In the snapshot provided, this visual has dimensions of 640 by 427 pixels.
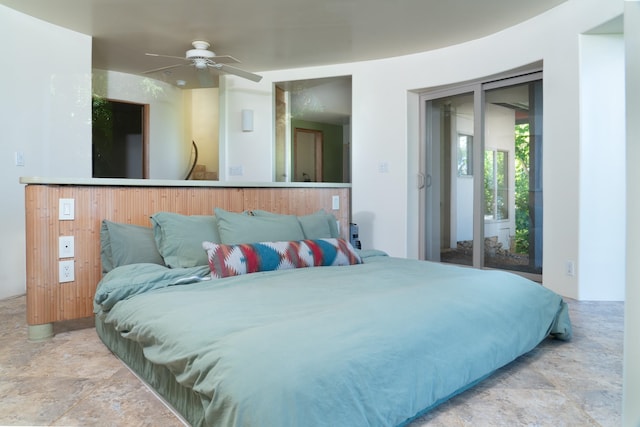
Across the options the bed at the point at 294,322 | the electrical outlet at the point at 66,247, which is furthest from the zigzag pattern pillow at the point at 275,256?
the electrical outlet at the point at 66,247

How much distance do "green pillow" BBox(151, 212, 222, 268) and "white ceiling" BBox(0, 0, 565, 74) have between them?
200 cm

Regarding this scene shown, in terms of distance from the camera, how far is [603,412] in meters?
1.52

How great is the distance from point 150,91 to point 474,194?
442cm

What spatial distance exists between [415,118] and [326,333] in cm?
392

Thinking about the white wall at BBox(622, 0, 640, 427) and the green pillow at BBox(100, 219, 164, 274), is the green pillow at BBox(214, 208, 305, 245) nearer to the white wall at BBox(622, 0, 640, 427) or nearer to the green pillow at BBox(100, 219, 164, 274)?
the green pillow at BBox(100, 219, 164, 274)

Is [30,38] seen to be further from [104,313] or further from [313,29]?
[104,313]

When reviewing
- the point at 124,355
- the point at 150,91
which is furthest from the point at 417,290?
the point at 150,91

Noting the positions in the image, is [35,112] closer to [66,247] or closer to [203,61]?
[203,61]

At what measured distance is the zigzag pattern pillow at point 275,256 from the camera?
85.7 inches

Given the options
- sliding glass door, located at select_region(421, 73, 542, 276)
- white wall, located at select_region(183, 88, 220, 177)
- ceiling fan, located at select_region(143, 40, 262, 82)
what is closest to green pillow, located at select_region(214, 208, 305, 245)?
ceiling fan, located at select_region(143, 40, 262, 82)

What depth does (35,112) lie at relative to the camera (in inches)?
151

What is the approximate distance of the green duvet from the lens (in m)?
1.09

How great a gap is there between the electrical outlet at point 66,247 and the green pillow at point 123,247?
0.16 metres

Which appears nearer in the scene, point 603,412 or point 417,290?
point 603,412
